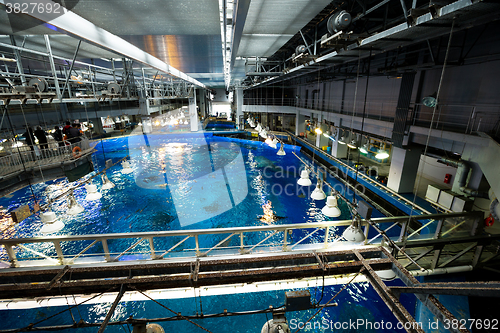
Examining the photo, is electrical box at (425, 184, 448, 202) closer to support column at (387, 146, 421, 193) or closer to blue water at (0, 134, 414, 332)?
support column at (387, 146, 421, 193)

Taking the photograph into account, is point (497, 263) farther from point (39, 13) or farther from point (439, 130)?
point (39, 13)

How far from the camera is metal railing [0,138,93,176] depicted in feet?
24.5

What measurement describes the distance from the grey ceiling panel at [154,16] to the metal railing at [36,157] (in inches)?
228

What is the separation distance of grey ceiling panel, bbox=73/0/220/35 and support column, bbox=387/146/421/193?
33.8 feet

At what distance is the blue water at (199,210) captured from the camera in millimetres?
6406

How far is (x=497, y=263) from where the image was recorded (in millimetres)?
6043

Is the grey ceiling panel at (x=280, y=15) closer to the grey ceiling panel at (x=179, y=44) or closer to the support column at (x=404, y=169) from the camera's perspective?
the grey ceiling panel at (x=179, y=44)

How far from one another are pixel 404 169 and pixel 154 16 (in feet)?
38.8

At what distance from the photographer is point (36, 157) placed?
8.09 metres

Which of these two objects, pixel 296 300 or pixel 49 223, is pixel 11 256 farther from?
pixel 296 300

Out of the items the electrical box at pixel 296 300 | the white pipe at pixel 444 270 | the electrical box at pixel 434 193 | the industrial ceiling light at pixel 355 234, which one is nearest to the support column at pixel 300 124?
the electrical box at pixel 434 193

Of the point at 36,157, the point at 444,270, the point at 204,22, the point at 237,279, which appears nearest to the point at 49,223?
the point at 237,279

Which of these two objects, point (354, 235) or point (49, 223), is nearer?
point (354, 235)

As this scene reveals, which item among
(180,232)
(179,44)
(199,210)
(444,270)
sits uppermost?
(179,44)
